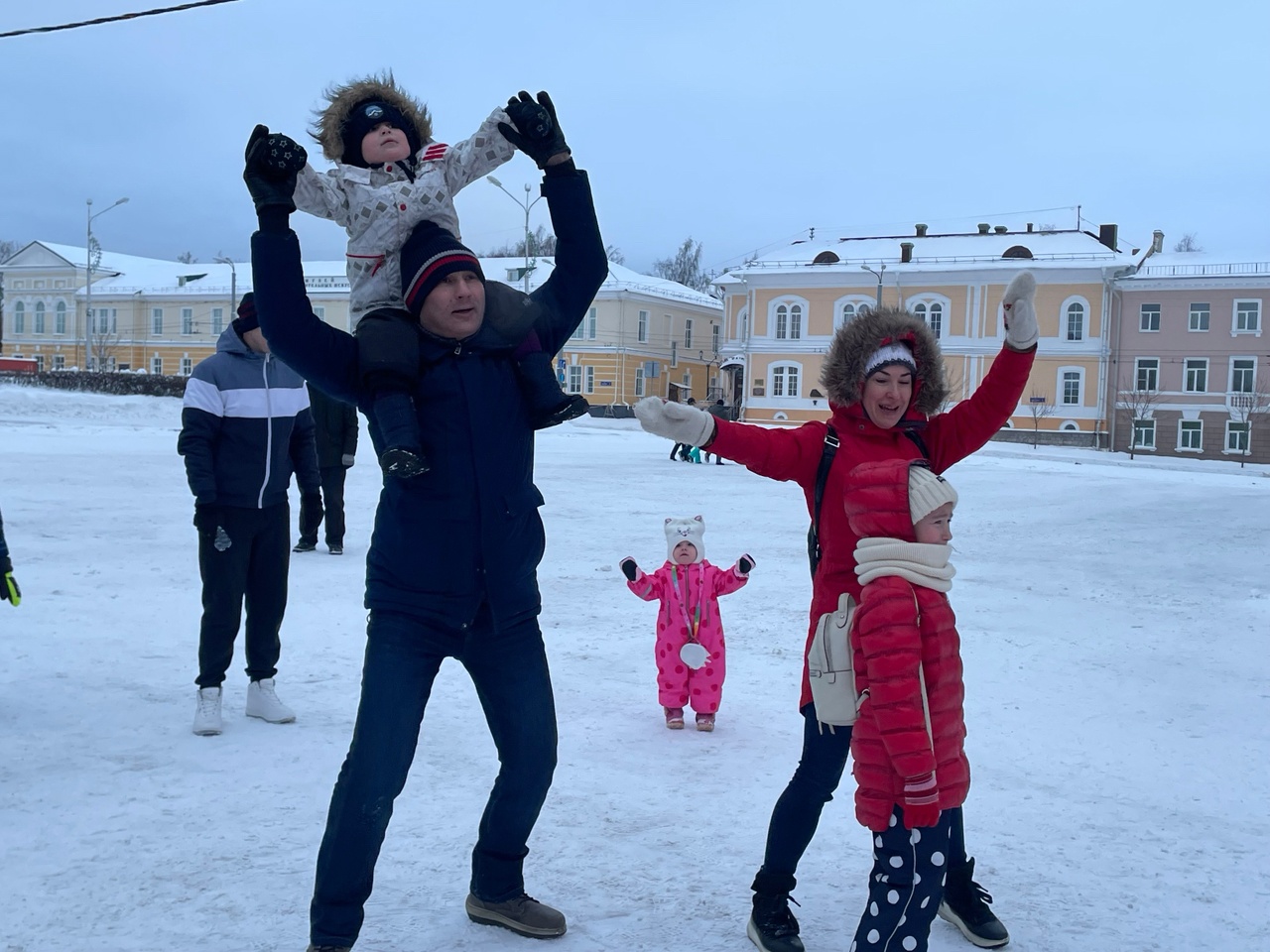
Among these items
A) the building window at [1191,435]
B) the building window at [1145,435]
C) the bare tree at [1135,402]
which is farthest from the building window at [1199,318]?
the building window at [1145,435]

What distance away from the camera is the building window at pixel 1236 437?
138 ft

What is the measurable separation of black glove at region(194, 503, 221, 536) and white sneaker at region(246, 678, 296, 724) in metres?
0.73

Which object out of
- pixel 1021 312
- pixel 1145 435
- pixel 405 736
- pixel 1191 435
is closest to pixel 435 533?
pixel 405 736

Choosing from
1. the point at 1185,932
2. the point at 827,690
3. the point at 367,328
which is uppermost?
the point at 367,328

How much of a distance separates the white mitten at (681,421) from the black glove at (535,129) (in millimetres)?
710

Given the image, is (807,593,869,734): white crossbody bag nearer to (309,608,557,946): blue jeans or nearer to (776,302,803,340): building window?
(309,608,557,946): blue jeans

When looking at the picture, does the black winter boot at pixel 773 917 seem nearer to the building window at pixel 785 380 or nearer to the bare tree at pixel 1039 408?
the bare tree at pixel 1039 408

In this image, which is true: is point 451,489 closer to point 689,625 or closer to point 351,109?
point 351,109

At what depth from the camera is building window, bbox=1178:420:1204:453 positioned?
43.0 meters

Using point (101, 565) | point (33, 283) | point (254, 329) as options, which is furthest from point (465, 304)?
point (33, 283)

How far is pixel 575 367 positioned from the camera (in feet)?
186

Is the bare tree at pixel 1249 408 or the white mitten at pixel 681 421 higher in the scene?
the bare tree at pixel 1249 408

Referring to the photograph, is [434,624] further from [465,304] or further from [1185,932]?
[1185,932]

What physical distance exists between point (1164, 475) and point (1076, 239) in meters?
26.6
